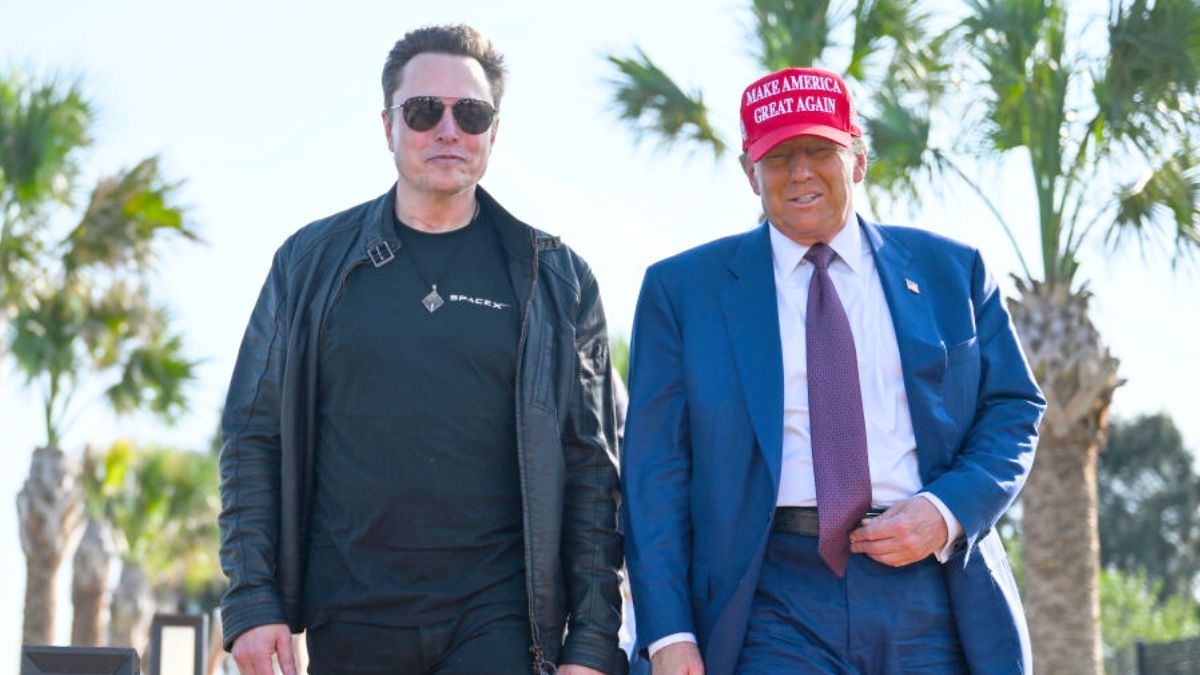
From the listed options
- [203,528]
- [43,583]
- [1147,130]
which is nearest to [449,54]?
[1147,130]

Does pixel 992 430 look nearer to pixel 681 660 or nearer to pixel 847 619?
pixel 847 619

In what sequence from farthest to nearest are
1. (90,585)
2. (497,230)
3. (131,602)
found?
(131,602), (90,585), (497,230)

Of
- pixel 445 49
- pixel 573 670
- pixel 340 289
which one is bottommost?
pixel 573 670

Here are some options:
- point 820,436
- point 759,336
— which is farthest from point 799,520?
point 759,336

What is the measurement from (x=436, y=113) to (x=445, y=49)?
0.68ft

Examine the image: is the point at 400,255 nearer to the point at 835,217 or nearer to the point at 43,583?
the point at 835,217

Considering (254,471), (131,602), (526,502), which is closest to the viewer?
(526,502)

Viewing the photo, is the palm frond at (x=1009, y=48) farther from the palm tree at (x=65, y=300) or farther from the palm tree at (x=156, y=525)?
the palm tree at (x=156, y=525)

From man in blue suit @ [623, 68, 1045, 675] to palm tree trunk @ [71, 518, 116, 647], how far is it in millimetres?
19475

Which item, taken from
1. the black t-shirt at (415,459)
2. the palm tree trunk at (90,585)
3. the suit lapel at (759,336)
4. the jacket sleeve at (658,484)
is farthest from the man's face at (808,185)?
the palm tree trunk at (90,585)

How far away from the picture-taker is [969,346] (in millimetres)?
4270

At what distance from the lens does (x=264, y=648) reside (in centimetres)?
416

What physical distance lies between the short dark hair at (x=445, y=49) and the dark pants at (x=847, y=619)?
4.99 feet

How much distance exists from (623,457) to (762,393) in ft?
1.41
